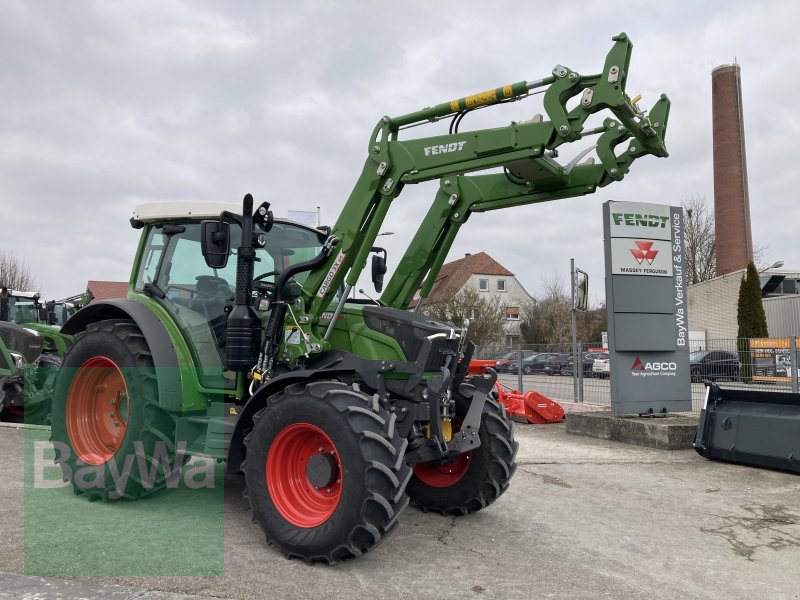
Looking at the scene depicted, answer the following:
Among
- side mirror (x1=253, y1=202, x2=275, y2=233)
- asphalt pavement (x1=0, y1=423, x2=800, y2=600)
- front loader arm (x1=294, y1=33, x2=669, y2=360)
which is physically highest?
front loader arm (x1=294, y1=33, x2=669, y2=360)

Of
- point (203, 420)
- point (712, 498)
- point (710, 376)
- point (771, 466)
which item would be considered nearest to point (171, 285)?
point (203, 420)

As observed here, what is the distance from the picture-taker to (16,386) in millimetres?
9656

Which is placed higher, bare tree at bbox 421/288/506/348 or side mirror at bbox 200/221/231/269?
bare tree at bbox 421/288/506/348

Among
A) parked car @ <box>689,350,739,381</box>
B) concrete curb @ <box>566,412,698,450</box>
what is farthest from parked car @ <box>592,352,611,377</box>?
concrete curb @ <box>566,412,698,450</box>

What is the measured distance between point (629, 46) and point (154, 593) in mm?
4239

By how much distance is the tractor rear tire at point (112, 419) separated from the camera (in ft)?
16.9

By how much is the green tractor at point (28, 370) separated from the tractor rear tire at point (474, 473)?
5845mm

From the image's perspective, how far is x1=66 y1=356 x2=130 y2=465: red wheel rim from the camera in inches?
224

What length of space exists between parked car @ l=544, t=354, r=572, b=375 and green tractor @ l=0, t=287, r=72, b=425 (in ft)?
28.2

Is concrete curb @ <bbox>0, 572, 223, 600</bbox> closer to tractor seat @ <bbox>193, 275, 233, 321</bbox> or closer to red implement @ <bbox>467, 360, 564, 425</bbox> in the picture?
tractor seat @ <bbox>193, 275, 233, 321</bbox>

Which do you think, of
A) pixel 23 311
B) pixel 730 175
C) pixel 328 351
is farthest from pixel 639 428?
pixel 730 175

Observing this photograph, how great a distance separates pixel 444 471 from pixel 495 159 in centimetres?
251

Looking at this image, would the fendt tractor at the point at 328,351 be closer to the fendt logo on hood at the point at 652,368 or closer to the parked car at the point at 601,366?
the fendt logo on hood at the point at 652,368

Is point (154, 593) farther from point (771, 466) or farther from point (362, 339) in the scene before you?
point (771, 466)
